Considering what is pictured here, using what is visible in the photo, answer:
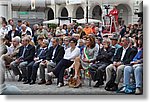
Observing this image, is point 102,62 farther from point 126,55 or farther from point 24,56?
point 24,56

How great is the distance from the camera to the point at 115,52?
12.2m

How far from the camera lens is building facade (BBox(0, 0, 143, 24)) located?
12.1m

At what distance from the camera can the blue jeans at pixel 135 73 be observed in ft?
39.5

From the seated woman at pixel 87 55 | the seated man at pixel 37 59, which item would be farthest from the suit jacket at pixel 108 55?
the seated man at pixel 37 59

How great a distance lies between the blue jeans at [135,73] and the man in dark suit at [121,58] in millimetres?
78

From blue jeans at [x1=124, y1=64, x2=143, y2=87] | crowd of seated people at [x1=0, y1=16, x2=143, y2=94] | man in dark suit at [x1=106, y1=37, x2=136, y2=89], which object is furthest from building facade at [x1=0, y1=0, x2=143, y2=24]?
blue jeans at [x1=124, y1=64, x2=143, y2=87]

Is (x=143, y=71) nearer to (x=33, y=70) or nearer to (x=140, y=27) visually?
(x=140, y=27)

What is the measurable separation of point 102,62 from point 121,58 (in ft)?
0.91

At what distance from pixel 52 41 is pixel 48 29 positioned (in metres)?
0.23

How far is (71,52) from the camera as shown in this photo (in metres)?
12.3

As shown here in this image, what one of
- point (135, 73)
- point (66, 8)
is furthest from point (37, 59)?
point (135, 73)

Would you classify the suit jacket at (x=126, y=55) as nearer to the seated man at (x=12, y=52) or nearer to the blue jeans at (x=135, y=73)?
the blue jeans at (x=135, y=73)

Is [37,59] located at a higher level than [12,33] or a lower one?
lower

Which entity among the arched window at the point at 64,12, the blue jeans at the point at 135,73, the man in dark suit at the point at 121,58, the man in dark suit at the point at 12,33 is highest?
the arched window at the point at 64,12
